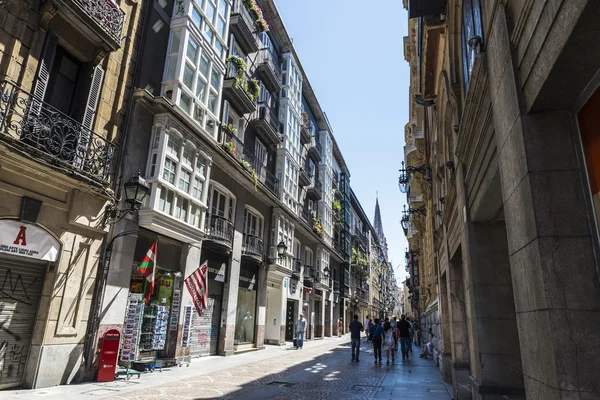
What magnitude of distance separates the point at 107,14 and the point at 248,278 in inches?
511

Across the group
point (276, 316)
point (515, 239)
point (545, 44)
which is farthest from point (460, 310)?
point (276, 316)

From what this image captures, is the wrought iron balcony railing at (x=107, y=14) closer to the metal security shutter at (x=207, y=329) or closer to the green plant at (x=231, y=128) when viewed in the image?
the green plant at (x=231, y=128)

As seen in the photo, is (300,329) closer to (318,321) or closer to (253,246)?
(253,246)

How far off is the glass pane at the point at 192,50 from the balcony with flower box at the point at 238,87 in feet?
10.00

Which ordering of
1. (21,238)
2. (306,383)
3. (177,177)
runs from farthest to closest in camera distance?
(177,177) < (306,383) < (21,238)

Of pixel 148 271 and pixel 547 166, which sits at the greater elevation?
pixel 547 166

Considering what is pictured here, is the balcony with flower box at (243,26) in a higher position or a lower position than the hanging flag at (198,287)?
higher

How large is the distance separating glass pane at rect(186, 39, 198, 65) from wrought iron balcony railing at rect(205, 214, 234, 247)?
6.04 m

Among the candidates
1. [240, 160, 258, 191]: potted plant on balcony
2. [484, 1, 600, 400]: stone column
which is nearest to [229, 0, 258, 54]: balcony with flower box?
[240, 160, 258, 191]: potted plant on balcony

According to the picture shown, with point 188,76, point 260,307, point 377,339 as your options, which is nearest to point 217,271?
point 260,307

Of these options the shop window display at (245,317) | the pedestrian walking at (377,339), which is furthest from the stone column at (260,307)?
the pedestrian walking at (377,339)

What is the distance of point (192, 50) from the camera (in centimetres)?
1422

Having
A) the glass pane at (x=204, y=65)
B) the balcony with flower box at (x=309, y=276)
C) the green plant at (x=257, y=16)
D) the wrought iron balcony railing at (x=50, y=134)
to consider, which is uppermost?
the green plant at (x=257, y=16)

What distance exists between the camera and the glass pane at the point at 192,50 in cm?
1402
